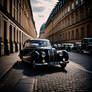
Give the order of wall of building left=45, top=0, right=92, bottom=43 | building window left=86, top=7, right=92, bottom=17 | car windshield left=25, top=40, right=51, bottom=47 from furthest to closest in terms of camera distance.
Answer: wall of building left=45, top=0, right=92, bottom=43
building window left=86, top=7, right=92, bottom=17
car windshield left=25, top=40, right=51, bottom=47

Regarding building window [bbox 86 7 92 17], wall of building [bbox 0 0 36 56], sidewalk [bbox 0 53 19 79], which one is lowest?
sidewalk [bbox 0 53 19 79]

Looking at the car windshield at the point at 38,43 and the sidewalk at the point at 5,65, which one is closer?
the sidewalk at the point at 5,65

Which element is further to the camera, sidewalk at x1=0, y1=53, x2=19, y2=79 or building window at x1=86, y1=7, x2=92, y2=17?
building window at x1=86, y1=7, x2=92, y2=17

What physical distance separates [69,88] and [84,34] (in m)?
25.7

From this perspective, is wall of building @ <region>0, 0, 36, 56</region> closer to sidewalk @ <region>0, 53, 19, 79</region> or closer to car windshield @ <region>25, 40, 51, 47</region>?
sidewalk @ <region>0, 53, 19, 79</region>

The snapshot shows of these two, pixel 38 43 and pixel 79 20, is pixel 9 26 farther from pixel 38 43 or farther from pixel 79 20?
pixel 79 20

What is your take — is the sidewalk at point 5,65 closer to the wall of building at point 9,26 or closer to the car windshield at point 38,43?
the car windshield at point 38,43

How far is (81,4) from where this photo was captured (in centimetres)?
2916

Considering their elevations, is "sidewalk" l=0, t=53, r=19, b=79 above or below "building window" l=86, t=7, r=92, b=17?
below

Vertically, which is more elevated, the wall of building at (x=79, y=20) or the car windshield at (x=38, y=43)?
the wall of building at (x=79, y=20)

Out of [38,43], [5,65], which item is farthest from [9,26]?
[5,65]

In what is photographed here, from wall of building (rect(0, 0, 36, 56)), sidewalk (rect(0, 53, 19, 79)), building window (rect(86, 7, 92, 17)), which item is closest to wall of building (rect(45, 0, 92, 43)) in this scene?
building window (rect(86, 7, 92, 17))

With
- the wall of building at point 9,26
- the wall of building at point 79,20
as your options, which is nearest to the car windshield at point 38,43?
the wall of building at point 9,26

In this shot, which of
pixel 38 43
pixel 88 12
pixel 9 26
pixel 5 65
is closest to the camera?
pixel 5 65
